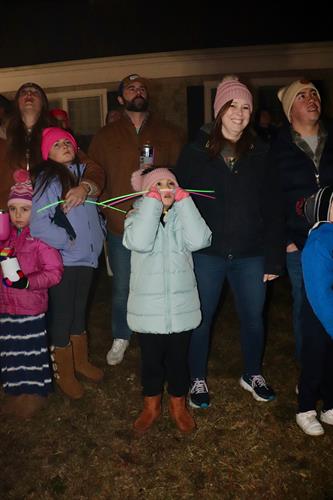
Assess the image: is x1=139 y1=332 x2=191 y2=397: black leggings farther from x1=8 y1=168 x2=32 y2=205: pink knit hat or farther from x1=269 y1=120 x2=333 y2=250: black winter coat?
x1=8 y1=168 x2=32 y2=205: pink knit hat

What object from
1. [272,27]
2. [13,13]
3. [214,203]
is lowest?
[214,203]

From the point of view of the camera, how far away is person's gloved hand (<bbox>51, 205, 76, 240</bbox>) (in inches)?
127

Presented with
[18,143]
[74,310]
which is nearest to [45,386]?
[74,310]

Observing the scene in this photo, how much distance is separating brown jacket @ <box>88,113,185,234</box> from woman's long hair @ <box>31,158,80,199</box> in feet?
2.15

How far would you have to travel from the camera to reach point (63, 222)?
3262 millimetres

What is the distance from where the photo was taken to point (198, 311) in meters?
3.11

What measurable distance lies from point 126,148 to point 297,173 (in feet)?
4.90

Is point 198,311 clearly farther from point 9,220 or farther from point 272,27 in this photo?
point 272,27

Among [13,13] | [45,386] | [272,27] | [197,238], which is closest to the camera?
[197,238]

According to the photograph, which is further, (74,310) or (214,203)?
(74,310)

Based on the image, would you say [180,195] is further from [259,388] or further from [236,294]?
[259,388]

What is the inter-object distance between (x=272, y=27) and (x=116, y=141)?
289 inches

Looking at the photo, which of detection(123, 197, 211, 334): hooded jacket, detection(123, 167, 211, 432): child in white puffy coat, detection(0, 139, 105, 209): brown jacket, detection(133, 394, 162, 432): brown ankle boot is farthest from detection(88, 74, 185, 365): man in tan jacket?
detection(133, 394, 162, 432): brown ankle boot

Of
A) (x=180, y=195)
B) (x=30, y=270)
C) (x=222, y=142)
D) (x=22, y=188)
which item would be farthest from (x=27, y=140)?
(x=222, y=142)
